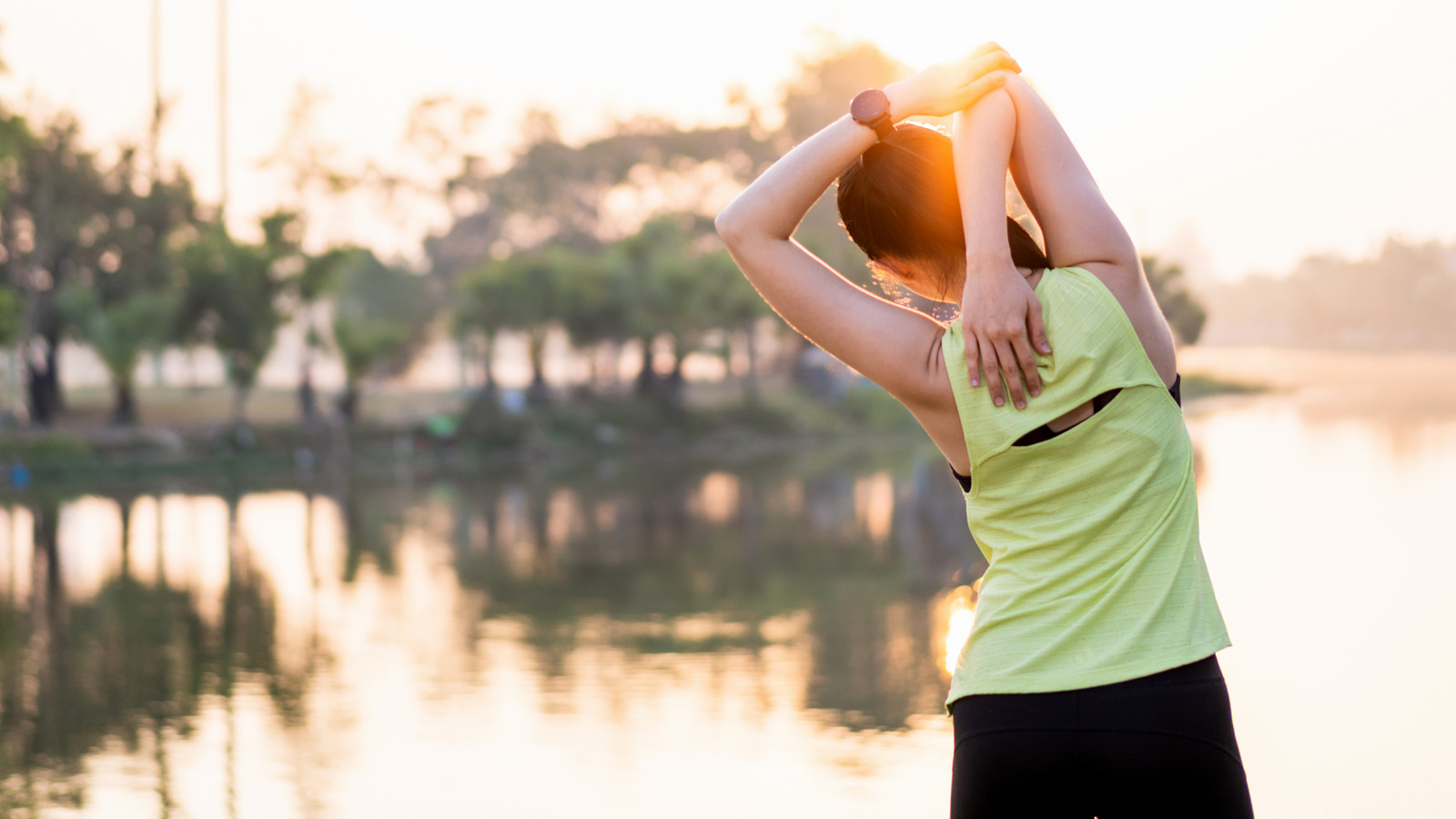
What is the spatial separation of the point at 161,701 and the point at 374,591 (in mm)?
3669

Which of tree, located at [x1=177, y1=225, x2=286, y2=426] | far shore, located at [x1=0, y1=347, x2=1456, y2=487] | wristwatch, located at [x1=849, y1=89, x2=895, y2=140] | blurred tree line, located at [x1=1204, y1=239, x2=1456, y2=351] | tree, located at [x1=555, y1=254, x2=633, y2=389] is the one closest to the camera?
wristwatch, located at [x1=849, y1=89, x2=895, y2=140]

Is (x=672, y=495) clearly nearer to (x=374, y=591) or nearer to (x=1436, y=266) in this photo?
(x=374, y=591)

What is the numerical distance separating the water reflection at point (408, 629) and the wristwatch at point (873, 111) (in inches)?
156

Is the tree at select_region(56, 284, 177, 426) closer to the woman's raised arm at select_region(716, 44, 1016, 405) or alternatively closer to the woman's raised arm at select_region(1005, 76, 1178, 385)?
the woman's raised arm at select_region(716, 44, 1016, 405)

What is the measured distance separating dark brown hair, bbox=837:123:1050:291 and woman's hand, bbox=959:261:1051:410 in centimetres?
9

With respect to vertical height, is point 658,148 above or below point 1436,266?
above

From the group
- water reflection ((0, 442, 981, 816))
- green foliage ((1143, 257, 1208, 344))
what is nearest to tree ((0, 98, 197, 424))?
water reflection ((0, 442, 981, 816))

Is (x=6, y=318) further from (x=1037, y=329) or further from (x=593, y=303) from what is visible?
(x=1037, y=329)

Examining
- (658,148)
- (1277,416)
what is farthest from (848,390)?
(1277,416)

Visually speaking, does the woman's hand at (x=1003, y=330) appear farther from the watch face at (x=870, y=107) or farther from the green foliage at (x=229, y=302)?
the green foliage at (x=229, y=302)

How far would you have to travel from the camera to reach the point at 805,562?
38.1 feet

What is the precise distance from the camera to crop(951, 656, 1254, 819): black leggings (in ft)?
4.58

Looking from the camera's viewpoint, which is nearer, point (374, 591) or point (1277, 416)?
point (374, 591)

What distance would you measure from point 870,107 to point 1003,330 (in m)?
0.28
